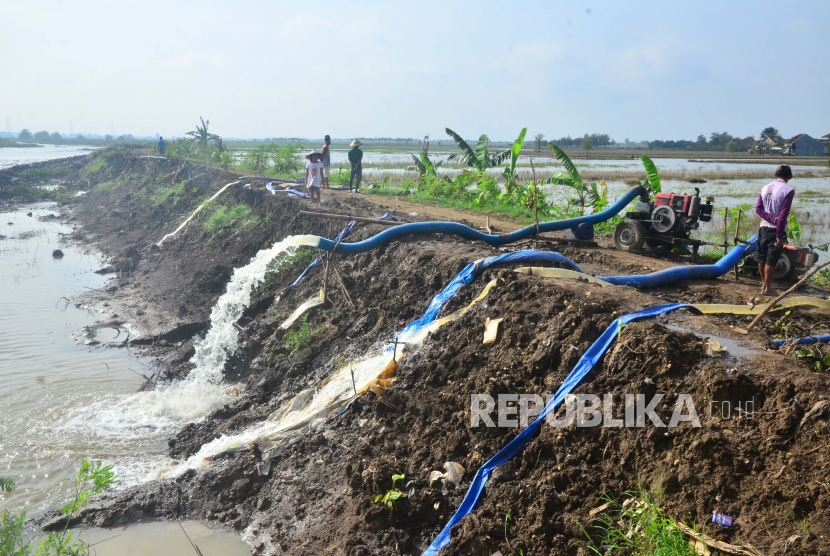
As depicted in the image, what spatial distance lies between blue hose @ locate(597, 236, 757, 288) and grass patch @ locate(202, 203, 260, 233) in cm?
953

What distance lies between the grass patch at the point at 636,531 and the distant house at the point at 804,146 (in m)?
55.1

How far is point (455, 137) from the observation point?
54.6ft

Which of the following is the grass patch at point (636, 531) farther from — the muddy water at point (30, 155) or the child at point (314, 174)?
the muddy water at point (30, 155)

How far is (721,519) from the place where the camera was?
9.95 ft

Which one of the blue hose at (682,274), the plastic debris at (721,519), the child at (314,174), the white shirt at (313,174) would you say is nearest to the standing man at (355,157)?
the child at (314,174)

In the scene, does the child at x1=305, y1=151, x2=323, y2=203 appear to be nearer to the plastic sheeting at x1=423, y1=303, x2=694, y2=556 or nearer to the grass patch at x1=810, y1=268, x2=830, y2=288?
the grass patch at x1=810, y1=268, x2=830, y2=288

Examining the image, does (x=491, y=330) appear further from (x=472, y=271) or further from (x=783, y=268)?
(x=783, y=268)

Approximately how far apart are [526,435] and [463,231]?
196 inches

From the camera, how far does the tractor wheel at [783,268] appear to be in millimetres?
6754

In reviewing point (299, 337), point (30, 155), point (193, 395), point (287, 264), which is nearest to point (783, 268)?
point (299, 337)

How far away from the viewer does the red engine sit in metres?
7.89

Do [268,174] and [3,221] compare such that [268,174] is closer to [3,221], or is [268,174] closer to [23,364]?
[3,221]

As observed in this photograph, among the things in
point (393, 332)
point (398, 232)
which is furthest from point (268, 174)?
point (393, 332)

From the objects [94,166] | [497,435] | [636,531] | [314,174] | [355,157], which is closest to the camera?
[636,531]
